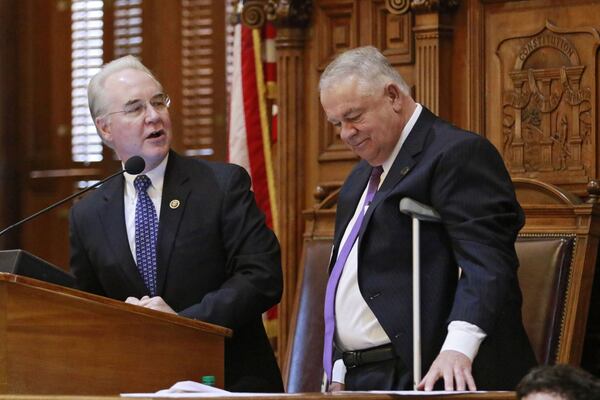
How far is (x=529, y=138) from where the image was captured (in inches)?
194

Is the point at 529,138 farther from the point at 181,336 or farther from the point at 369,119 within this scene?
the point at 181,336

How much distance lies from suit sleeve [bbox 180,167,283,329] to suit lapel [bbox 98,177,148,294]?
0.80 ft

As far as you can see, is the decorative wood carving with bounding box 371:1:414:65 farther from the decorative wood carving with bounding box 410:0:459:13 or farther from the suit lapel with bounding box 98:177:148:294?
the suit lapel with bounding box 98:177:148:294

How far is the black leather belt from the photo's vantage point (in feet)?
11.2

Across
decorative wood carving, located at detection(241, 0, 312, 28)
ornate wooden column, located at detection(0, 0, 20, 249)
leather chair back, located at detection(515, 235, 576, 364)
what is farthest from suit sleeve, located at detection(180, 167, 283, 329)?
ornate wooden column, located at detection(0, 0, 20, 249)

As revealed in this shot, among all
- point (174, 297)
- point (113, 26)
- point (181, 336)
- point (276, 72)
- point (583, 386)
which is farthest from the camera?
point (113, 26)

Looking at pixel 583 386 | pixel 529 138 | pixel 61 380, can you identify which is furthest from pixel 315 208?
pixel 583 386

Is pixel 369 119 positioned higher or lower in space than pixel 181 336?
higher

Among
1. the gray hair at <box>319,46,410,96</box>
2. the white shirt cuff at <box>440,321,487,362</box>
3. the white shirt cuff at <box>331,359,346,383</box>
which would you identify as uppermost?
the gray hair at <box>319,46,410,96</box>

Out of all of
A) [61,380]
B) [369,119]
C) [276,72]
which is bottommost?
[61,380]

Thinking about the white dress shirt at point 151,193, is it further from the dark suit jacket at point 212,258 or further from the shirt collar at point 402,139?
the shirt collar at point 402,139

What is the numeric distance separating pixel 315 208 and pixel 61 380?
7.13 ft

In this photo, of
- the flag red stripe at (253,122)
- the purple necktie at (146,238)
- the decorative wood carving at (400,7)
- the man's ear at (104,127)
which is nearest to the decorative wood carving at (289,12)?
the flag red stripe at (253,122)

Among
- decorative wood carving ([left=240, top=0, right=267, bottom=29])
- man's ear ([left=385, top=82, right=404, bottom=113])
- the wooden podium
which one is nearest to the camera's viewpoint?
the wooden podium
